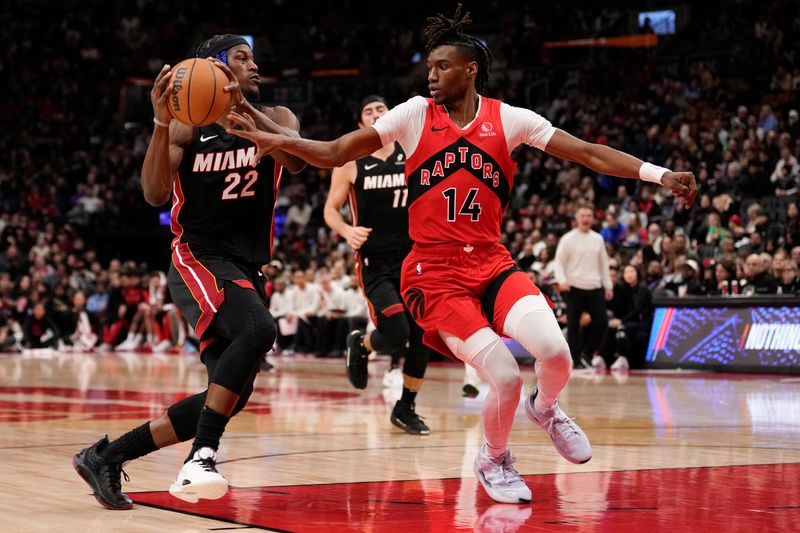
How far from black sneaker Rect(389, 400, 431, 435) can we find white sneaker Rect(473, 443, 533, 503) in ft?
7.99

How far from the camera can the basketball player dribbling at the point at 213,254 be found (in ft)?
15.9

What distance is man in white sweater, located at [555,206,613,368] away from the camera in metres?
14.9

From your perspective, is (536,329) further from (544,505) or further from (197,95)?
(197,95)

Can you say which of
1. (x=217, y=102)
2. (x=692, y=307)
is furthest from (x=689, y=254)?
(x=217, y=102)

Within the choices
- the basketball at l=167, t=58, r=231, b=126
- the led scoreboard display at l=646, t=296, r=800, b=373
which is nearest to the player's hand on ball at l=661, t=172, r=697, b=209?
the basketball at l=167, t=58, r=231, b=126

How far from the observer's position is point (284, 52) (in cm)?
3428

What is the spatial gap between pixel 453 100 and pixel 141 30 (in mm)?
31632

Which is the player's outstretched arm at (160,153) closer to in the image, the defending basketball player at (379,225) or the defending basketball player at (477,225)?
the defending basketball player at (477,225)

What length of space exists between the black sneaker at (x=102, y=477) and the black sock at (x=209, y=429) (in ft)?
1.22

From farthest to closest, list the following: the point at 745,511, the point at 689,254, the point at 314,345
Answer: the point at 314,345 → the point at 689,254 → the point at 745,511

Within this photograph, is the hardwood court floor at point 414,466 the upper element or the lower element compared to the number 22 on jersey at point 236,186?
lower

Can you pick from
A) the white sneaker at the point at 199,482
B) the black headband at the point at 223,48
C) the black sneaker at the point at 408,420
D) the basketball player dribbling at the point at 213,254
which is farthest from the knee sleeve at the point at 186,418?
the black sneaker at the point at 408,420

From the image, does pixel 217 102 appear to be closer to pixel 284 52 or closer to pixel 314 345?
pixel 314 345

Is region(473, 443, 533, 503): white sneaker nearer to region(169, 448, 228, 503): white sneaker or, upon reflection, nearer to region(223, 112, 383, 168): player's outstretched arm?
region(169, 448, 228, 503): white sneaker
